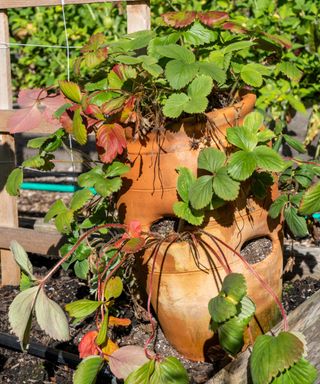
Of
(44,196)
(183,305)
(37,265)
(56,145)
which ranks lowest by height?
(44,196)

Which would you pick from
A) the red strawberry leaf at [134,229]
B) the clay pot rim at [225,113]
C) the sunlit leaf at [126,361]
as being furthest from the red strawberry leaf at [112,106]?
the sunlit leaf at [126,361]

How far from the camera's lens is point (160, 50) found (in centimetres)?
225

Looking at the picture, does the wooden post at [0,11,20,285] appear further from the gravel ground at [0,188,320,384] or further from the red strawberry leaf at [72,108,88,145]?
the red strawberry leaf at [72,108,88,145]

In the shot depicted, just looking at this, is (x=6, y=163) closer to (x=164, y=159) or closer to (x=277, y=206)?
(x=164, y=159)

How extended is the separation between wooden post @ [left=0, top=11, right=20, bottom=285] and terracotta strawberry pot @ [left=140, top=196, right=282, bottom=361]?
0.95 meters

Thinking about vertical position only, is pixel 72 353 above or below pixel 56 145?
below

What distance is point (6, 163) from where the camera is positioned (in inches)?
125

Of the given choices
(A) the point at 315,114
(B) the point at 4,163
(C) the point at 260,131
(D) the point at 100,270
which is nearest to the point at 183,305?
(D) the point at 100,270

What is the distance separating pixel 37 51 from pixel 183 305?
11.1 feet

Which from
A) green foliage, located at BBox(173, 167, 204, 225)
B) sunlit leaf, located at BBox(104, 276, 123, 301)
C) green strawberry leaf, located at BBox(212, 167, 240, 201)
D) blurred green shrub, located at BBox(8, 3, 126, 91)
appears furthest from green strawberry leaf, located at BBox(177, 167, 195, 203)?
blurred green shrub, located at BBox(8, 3, 126, 91)

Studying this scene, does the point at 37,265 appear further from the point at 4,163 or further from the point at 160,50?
the point at 160,50

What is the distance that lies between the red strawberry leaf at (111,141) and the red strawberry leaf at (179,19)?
1.23 ft

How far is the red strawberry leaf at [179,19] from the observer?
2334 mm

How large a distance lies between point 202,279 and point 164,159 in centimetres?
40
